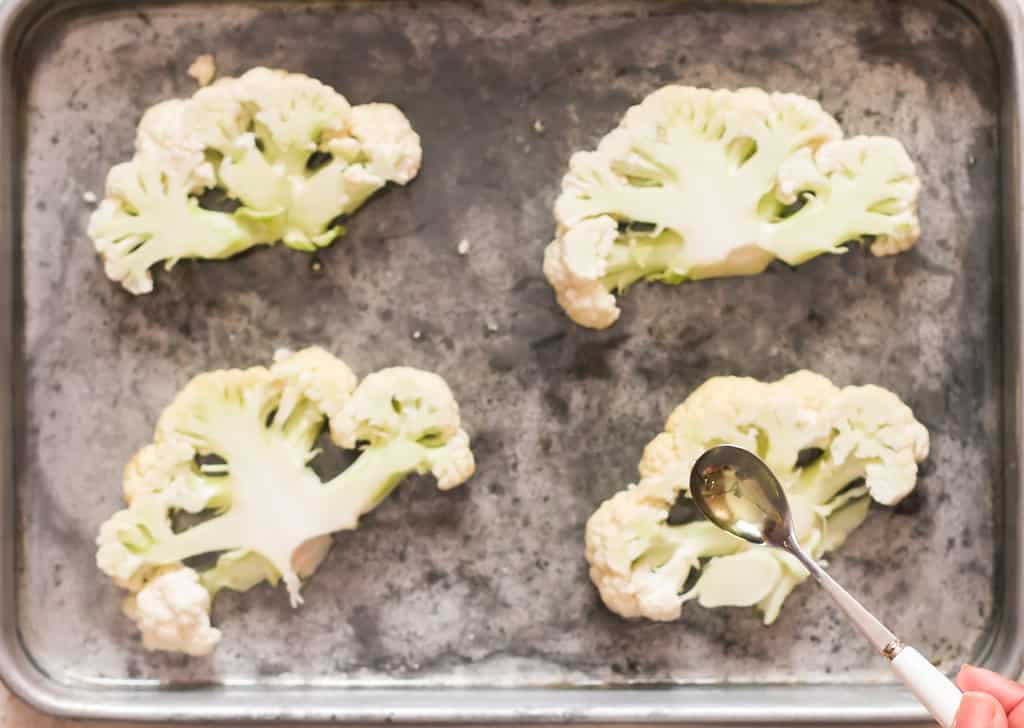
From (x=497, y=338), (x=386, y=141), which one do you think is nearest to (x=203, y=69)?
(x=386, y=141)

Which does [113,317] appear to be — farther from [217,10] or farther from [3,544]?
[217,10]

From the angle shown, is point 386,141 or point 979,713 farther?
point 386,141

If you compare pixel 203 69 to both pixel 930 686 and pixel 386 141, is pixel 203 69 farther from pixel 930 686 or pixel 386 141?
pixel 930 686

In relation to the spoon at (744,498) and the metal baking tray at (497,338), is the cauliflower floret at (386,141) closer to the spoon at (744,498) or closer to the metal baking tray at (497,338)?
the metal baking tray at (497,338)

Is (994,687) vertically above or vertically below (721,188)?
below

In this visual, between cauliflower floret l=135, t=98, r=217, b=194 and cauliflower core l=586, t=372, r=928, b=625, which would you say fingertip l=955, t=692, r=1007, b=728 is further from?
cauliflower floret l=135, t=98, r=217, b=194

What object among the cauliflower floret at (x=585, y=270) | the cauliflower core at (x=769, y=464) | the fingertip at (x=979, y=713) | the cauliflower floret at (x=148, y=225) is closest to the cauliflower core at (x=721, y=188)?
the cauliflower floret at (x=585, y=270)

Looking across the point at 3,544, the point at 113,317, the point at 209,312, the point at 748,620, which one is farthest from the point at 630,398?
the point at 3,544
